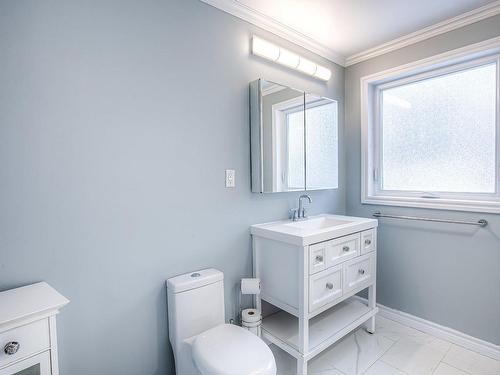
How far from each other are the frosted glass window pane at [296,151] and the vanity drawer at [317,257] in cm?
55

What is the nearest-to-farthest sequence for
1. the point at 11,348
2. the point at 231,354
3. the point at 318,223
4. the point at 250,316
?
the point at 11,348 → the point at 231,354 → the point at 250,316 → the point at 318,223

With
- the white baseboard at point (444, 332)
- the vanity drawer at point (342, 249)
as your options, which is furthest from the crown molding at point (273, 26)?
the white baseboard at point (444, 332)

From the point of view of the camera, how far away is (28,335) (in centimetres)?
90

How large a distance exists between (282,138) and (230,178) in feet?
1.63

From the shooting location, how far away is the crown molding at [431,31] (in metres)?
1.79

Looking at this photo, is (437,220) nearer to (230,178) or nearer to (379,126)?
(379,126)

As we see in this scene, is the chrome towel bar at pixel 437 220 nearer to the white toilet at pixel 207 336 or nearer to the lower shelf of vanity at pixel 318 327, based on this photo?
the lower shelf of vanity at pixel 318 327

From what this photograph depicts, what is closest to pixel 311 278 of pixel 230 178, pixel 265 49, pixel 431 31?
pixel 230 178

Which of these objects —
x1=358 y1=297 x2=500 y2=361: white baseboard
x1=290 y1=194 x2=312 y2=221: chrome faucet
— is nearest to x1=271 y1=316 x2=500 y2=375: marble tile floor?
x1=358 y1=297 x2=500 y2=361: white baseboard

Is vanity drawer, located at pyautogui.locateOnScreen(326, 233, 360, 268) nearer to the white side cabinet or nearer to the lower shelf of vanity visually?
the lower shelf of vanity

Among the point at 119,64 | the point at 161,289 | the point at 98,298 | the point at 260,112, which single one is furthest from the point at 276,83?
the point at 98,298

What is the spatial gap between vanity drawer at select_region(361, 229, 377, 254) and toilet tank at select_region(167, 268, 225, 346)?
1058 mm

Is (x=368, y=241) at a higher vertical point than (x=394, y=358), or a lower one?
higher

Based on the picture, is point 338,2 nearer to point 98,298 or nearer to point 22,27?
point 22,27
